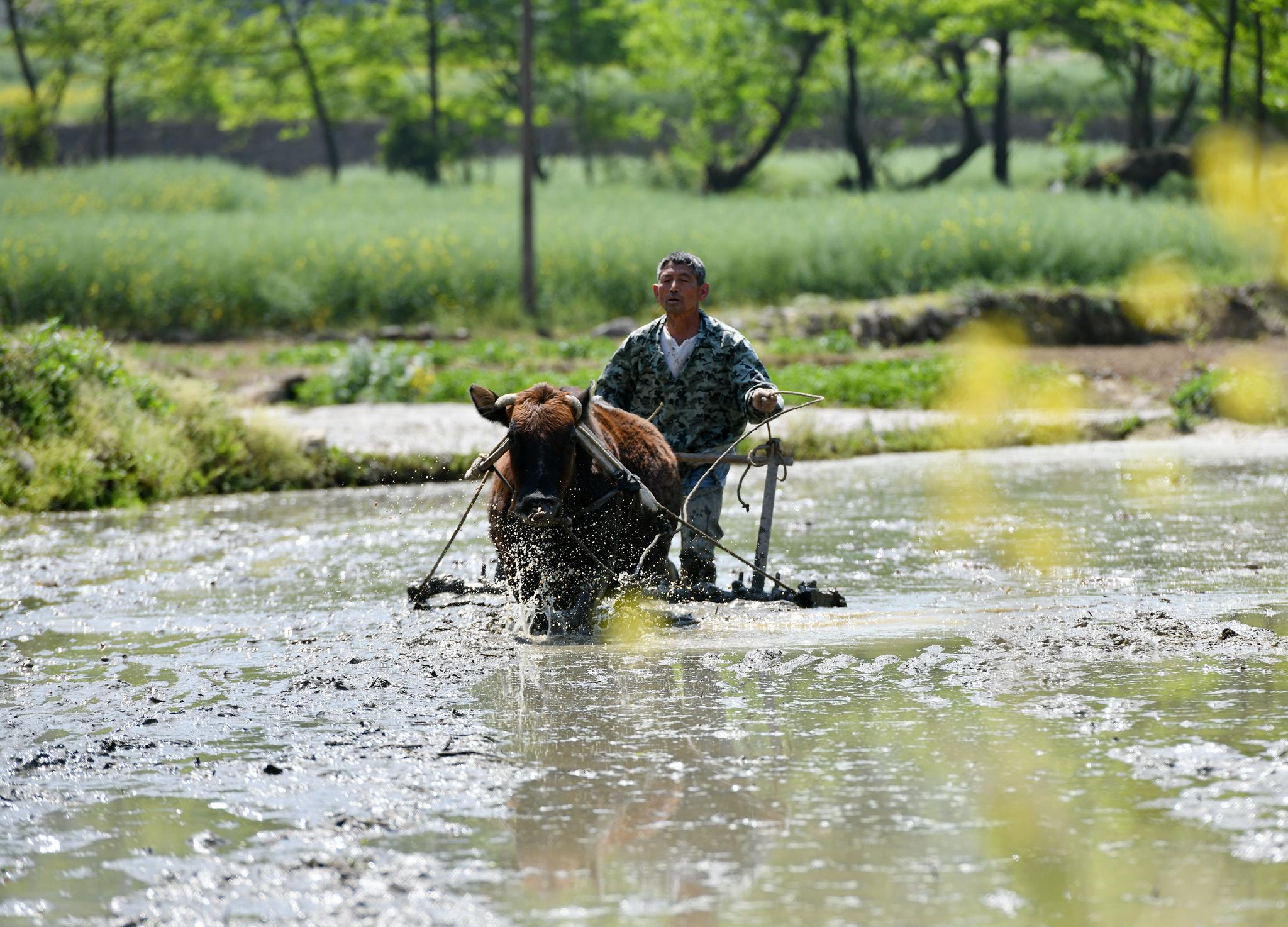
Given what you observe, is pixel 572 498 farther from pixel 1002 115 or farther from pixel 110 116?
pixel 110 116

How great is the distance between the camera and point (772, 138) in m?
48.9

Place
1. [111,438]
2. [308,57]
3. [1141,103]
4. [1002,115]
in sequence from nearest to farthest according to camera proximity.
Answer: [111,438] < [1141,103] < [1002,115] < [308,57]

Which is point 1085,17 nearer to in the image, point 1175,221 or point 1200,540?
point 1175,221

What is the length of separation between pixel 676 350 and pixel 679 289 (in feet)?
1.34

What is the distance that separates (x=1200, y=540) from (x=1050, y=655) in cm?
417

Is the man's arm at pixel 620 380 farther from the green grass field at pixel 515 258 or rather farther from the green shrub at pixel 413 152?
the green shrub at pixel 413 152

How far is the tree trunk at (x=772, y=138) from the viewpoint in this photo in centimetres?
4878

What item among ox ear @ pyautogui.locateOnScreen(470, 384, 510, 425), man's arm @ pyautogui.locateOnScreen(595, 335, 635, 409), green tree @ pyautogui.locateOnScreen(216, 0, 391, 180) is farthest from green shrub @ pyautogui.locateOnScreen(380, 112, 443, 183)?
ox ear @ pyautogui.locateOnScreen(470, 384, 510, 425)

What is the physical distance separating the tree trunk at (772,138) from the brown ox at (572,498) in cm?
4087

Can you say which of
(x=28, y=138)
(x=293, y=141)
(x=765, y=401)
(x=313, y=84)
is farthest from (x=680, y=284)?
(x=293, y=141)

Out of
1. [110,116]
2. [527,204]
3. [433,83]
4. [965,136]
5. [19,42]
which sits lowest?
[527,204]

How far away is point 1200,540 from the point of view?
11320 mm

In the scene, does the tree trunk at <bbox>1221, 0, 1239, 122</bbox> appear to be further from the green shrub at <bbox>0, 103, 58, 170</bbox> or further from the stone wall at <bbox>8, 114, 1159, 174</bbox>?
the green shrub at <bbox>0, 103, 58, 170</bbox>

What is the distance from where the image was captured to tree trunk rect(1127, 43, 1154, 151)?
4431cm
